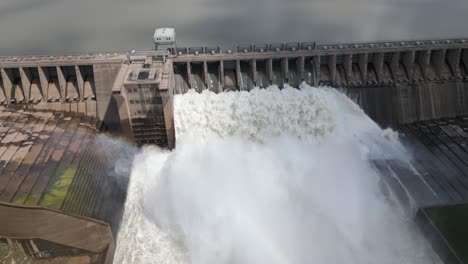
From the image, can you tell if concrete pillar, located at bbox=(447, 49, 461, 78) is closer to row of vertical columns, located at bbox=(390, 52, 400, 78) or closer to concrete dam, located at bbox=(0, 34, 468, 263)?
concrete dam, located at bbox=(0, 34, 468, 263)

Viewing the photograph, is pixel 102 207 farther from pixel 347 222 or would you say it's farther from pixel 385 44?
pixel 385 44

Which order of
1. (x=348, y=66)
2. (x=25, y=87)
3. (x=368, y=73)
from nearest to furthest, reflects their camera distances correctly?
(x=25, y=87), (x=348, y=66), (x=368, y=73)

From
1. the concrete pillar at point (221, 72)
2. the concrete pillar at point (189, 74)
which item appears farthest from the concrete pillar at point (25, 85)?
the concrete pillar at point (221, 72)

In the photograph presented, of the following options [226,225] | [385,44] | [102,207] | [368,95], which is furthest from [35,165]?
[385,44]

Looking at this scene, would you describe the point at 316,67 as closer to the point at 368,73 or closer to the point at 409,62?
the point at 368,73

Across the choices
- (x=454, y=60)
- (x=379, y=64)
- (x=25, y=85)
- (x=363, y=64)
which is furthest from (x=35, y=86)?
(x=454, y=60)

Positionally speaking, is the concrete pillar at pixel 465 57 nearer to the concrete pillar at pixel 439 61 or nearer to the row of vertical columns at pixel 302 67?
the concrete pillar at pixel 439 61
